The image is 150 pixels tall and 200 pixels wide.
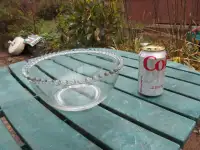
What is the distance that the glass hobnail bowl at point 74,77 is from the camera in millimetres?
506

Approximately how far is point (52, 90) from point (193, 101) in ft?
1.38

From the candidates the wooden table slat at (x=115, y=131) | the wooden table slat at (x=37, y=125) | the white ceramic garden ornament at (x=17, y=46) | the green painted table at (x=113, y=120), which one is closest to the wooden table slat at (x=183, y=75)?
the green painted table at (x=113, y=120)

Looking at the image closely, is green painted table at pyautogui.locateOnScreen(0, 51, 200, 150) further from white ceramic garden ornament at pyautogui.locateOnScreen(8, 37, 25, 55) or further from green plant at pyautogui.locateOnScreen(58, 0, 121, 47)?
white ceramic garden ornament at pyautogui.locateOnScreen(8, 37, 25, 55)

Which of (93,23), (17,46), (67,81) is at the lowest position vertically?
(17,46)

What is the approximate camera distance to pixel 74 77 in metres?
0.72

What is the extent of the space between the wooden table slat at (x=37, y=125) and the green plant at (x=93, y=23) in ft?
4.82

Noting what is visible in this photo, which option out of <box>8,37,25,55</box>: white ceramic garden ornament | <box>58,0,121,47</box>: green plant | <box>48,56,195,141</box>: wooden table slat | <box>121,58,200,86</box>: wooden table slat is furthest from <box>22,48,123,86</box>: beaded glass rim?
<box>8,37,25,55</box>: white ceramic garden ornament

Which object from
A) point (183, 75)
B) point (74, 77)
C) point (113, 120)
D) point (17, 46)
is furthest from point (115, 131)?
point (17, 46)

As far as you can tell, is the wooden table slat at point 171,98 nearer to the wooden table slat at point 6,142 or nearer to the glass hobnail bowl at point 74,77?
the glass hobnail bowl at point 74,77

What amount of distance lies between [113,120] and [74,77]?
0.27m

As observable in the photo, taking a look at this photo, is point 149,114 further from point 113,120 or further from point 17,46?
point 17,46

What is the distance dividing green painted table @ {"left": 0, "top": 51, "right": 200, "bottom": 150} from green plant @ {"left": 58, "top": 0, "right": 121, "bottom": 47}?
1407 mm

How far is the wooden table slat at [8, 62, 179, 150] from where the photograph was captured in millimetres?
423

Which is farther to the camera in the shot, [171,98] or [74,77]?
[74,77]
